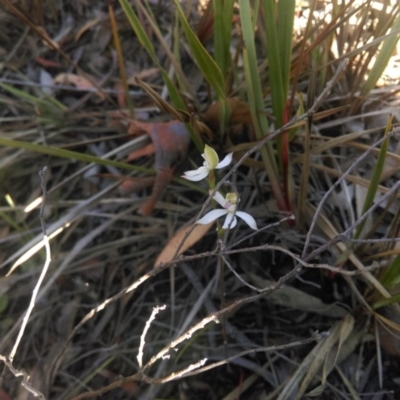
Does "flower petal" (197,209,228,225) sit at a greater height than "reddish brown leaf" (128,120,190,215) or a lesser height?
greater

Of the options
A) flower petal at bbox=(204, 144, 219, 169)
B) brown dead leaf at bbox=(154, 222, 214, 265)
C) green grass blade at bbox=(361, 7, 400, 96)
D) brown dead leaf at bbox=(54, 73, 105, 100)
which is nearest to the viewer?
flower petal at bbox=(204, 144, 219, 169)

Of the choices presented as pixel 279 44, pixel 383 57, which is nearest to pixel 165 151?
pixel 279 44

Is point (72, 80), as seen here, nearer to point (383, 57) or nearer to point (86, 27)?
point (86, 27)

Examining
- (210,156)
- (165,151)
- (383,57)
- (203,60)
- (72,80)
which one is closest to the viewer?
(210,156)

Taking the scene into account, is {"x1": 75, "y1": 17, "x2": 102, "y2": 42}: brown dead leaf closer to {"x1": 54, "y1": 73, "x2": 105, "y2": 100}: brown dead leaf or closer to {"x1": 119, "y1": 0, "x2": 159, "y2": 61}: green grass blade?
{"x1": 54, "y1": 73, "x2": 105, "y2": 100}: brown dead leaf

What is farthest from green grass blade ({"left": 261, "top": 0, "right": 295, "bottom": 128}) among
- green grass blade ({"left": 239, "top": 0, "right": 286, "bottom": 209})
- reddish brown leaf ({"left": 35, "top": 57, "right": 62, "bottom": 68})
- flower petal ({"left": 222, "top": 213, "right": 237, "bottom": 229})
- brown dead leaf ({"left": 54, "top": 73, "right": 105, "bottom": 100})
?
reddish brown leaf ({"left": 35, "top": 57, "right": 62, "bottom": 68})

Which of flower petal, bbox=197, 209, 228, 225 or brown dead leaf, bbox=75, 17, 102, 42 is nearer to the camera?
flower petal, bbox=197, 209, 228, 225

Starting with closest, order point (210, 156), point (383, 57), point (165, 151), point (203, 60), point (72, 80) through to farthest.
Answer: point (210, 156)
point (203, 60)
point (383, 57)
point (165, 151)
point (72, 80)

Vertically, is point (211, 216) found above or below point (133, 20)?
below

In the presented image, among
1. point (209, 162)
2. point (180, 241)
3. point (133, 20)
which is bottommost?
point (180, 241)
